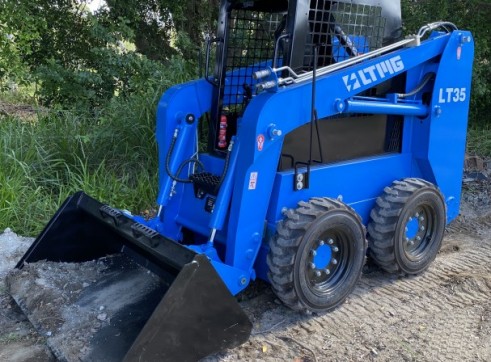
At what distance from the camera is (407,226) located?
11.8 ft

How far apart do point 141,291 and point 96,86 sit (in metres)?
3.91

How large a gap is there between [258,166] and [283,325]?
0.93m

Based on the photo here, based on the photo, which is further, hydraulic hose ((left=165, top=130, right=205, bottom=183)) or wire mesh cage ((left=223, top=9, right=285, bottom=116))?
wire mesh cage ((left=223, top=9, right=285, bottom=116))

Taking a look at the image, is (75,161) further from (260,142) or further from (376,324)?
(376,324)

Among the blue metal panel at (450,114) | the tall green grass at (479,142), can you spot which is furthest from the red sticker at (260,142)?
the tall green grass at (479,142)

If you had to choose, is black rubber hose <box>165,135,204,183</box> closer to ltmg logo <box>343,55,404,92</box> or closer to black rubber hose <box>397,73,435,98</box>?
ltmg logo <box>343,55,404,92</box>

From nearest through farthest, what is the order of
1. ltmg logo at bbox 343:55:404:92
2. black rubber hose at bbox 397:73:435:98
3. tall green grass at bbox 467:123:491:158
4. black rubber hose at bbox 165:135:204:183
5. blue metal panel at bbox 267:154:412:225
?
1. blue metal panel at bbox 267:154:412:225
2. ltmg logo at bbox 343:55:404:92
3. black rubber hose at bbox 165:135:204:183
4. black rubber hose at bbox 397:73:435:98
5. tall green grass at bbox 467:123:491:158

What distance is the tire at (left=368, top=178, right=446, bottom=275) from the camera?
11.4ft

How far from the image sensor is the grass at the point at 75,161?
4250mm

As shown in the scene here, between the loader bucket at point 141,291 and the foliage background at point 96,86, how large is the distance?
37.1 inches

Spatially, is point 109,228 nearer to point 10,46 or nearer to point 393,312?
point 393,312

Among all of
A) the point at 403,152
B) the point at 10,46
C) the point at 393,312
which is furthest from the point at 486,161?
the point at 10,46

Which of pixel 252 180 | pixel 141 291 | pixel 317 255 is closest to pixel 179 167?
pixel 252 180

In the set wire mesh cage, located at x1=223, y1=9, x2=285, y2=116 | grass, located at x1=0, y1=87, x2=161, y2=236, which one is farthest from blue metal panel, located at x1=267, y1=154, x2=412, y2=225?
grass, located at x1=0, y1=87, x2=161, y2=236
